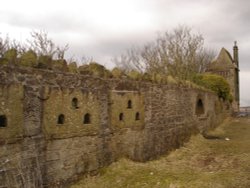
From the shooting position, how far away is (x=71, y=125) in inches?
306

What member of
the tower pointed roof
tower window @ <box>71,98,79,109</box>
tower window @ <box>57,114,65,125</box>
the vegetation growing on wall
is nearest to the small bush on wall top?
the vegetation growing on wall

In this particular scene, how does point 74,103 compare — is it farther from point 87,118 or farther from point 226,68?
point 226,68

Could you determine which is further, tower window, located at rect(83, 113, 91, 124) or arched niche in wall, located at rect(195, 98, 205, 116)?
arched niche in wall, located at rect(195, 98, 205, 116)

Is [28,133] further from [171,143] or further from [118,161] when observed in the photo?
[171,143]

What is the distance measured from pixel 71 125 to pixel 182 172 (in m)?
3.30

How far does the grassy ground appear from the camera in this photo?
774cm

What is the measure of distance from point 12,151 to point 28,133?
1.63 feet

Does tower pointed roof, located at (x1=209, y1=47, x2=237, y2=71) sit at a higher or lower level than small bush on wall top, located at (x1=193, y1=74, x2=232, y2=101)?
higher

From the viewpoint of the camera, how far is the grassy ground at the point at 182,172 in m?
7.74

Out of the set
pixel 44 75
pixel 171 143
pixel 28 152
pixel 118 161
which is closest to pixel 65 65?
pixel 44 75

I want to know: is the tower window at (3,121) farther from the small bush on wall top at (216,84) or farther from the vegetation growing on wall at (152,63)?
the small bush on wall top at (216,84)

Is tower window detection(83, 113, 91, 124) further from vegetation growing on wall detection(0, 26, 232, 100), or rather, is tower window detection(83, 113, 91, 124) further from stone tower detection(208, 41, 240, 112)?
stone tower detection(208, 41, 240, 112)

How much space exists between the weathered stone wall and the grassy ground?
439 millimetres

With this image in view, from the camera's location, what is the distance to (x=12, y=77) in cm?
627
